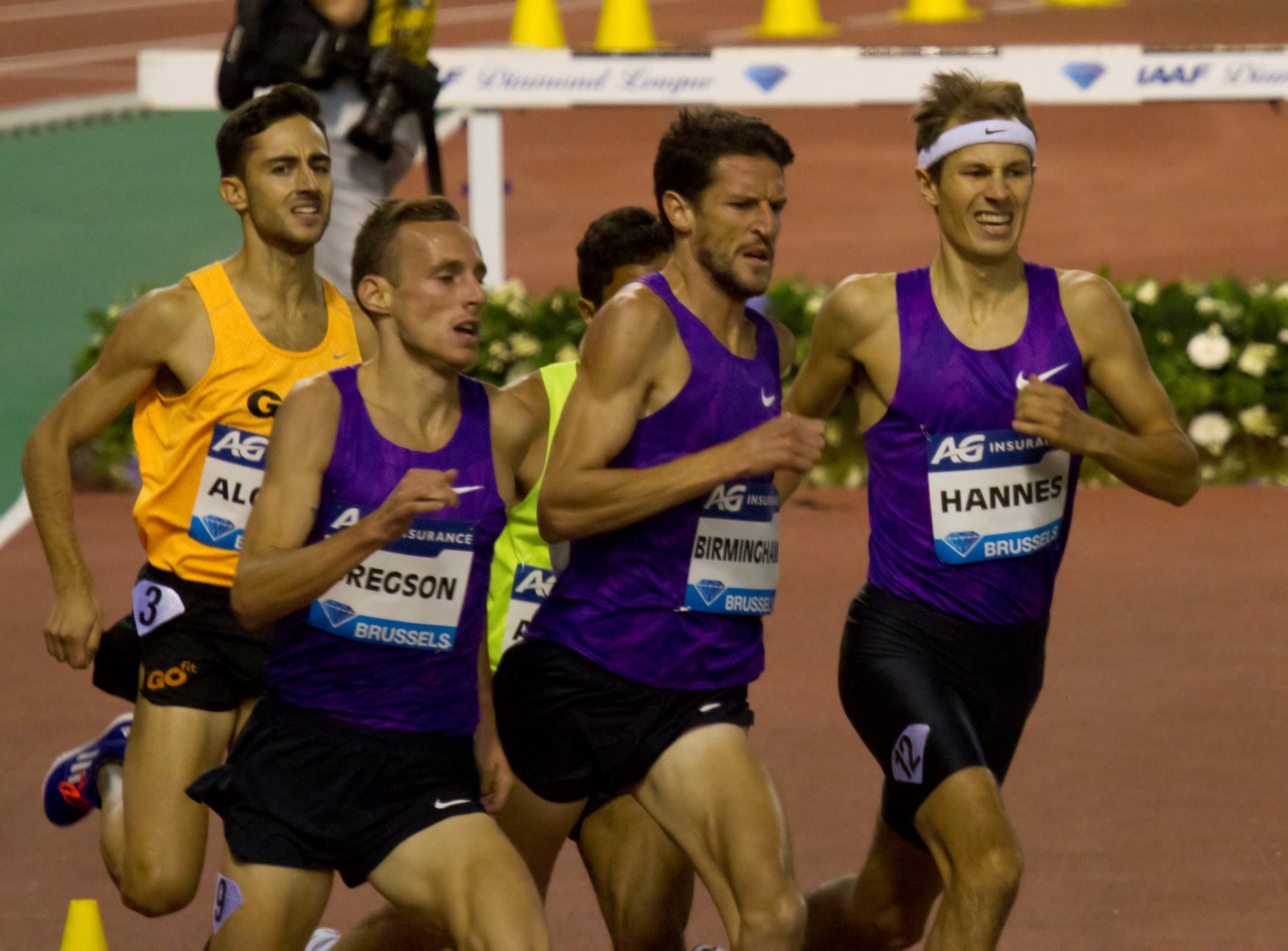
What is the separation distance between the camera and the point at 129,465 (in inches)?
452

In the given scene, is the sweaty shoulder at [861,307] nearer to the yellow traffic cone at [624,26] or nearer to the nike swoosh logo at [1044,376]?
the nike swoosh logo at [1044,376]

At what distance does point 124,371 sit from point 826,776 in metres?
3.09

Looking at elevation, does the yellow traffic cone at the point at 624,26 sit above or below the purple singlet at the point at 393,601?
above

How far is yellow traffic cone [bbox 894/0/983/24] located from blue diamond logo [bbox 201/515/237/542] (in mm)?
21423

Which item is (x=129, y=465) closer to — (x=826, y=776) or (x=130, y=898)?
(x=826, y=776)

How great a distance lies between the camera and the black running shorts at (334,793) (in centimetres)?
463

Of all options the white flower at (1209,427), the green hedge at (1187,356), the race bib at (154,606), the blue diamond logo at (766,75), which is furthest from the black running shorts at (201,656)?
the blue diamond logo at (766,75)

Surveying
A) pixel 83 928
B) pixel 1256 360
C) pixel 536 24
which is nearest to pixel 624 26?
pixel 536 24

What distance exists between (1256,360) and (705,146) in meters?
6.57

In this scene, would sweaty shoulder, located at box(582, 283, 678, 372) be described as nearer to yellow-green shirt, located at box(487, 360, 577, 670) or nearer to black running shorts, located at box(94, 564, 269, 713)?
yellow-green shirt, located at box(487, 360, 577, 670)

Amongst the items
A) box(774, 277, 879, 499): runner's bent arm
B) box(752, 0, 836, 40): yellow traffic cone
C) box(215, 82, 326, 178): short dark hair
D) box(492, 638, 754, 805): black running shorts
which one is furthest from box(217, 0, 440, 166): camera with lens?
box(752, 0, 836, 40): yellow traffic cone

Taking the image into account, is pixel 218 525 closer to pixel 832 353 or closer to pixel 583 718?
pixel 583 718

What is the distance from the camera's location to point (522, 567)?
5.71 metres

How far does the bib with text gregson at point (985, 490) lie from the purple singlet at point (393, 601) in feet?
3.49
